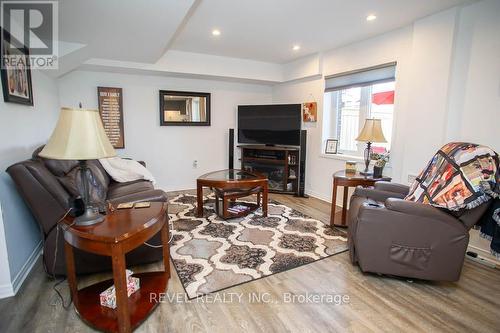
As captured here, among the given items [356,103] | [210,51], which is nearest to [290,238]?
[356,103]

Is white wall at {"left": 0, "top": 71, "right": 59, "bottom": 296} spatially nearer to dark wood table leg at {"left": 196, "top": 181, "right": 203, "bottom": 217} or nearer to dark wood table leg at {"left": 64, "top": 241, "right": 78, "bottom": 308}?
dark wood table leg at {"left": 64, "top": 241, "right": 78, "bottom": 308}

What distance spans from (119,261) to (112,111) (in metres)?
3.37

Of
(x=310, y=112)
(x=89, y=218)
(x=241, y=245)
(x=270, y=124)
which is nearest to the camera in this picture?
(x=89, y=218)

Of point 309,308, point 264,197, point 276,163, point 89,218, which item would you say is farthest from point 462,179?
point 276,163

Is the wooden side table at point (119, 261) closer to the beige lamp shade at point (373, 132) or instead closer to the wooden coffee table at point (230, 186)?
the wooden coffee table at point (230, 186)

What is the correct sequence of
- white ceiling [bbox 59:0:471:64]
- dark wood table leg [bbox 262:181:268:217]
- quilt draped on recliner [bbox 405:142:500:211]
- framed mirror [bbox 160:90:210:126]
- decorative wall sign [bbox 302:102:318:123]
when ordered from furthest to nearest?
framed mirror [bbox 160:90:210:126]
decorative wall sign [bbox 302:102:318:123]
dark wood table leg [bbox 262:181:268:217]
white ceiling [bbox 59:0:471:64]
quilt draped on recliner [bbox 405:142:500:211]

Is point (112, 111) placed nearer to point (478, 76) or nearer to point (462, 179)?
point (462, 179)

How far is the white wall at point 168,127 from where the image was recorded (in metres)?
4.02

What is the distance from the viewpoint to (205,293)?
193cm

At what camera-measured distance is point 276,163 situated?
4.62 meters

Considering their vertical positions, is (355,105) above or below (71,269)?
above

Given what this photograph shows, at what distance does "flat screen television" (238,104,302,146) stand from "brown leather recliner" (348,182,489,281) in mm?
2582

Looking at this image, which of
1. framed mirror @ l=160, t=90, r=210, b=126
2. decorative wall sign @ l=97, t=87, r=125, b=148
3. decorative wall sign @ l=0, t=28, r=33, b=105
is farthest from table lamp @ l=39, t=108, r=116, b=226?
framed mirror @ l=160, t=90, r=210, b=126

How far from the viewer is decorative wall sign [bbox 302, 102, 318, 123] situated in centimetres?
438
